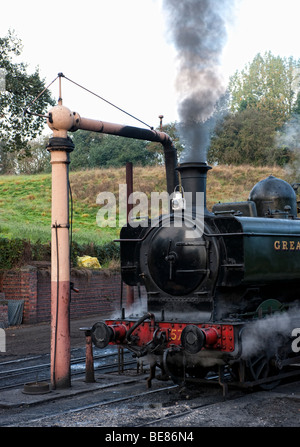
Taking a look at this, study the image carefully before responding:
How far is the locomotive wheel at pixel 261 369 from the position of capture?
7504 millimetres

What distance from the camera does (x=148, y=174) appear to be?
121ft

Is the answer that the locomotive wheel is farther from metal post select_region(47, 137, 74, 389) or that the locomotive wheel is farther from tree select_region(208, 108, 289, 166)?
tree select_region(208, 108, 289, 166)

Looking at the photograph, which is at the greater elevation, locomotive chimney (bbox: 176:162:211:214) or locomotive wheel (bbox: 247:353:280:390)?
locomotive chimney (bbox: 176:162:211:214)

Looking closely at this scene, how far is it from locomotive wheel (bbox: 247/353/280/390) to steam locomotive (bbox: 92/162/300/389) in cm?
1

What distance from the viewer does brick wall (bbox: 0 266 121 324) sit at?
1567cm

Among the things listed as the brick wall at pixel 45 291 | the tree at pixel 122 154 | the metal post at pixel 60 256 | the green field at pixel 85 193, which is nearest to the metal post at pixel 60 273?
the metal post at pixel 60 256

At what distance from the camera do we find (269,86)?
50344 millimetres

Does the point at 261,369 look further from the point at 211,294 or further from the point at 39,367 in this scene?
the point at 39,367

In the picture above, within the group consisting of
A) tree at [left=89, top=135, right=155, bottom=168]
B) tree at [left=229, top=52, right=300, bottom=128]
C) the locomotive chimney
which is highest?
tree at [left=229, top=52, right=300, bottom=128]

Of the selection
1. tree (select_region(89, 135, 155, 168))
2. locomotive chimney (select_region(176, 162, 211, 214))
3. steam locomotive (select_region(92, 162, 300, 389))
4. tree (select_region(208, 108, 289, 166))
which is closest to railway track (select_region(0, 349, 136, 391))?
steam locomotive (select_region(92, 162, 300, 389))

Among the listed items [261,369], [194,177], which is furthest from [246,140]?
[261,369]

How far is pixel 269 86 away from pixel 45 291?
39.4 meters

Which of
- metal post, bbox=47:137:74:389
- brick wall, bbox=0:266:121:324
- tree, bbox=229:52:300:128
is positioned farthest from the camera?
tree, bbox=229:52:300:128
